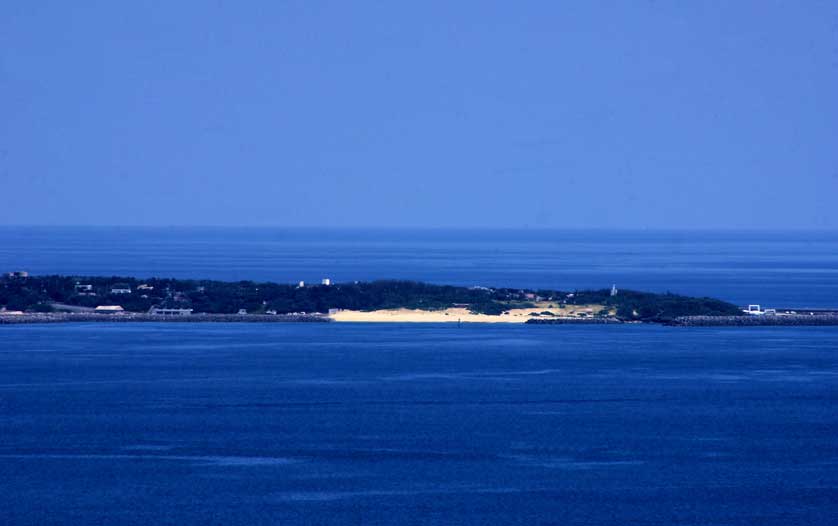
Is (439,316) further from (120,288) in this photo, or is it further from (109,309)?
(120,288)

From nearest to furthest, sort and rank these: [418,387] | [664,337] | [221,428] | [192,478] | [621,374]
→ [192,478] → [221,428] → [418,387] → [621,374] → [664,337]

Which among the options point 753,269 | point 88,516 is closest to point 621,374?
point 88,516

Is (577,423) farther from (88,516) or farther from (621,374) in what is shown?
(88,516)

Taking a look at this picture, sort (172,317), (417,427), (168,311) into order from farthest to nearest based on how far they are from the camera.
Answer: (168,311)
(172,317)
(417,427)

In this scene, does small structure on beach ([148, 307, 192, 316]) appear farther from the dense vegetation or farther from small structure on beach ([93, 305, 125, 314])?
small structure on beach ([93, 305, 125, 314])

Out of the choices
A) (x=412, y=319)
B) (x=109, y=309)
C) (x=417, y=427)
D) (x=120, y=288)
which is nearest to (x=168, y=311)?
(x=109, y=309)

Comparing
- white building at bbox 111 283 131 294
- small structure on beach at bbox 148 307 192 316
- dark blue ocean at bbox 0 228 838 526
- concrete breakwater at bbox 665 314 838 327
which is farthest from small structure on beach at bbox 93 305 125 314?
concrete breakwater at bbox 665 314 838 327

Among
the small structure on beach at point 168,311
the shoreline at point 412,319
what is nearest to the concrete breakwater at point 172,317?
the shoreline at point 412,319
